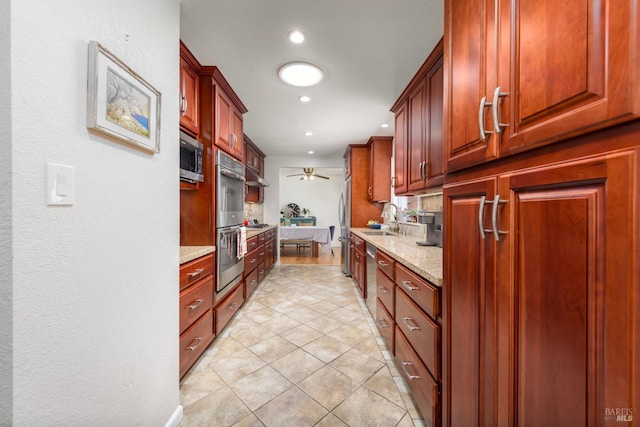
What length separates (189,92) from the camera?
1879mm

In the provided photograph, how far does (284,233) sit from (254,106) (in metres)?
3.52

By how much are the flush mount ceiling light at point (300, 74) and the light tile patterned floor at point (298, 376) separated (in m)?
2.32

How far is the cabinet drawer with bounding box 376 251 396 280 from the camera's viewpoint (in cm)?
177

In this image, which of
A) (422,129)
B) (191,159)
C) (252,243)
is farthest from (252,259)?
(422,129)

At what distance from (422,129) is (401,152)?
1.56ft

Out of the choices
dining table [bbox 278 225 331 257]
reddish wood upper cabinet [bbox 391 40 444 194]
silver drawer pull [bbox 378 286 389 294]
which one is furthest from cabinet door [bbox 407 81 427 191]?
dining table [bbox 278 225 331 257]

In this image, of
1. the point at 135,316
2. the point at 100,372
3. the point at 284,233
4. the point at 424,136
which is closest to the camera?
the point at 100,372

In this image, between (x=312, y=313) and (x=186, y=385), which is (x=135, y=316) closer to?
(x=186, y=385)

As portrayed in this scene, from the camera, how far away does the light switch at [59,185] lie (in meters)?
0.65

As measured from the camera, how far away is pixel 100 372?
82cm

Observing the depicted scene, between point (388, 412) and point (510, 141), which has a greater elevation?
point (510, 141)

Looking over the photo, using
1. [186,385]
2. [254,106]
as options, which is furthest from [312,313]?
[254,106]

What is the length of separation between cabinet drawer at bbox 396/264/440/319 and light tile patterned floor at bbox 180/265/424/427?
657mm

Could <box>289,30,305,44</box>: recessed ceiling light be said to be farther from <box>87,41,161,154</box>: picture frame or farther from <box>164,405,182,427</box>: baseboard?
<box>164,405,182,427</box>: baseboard
